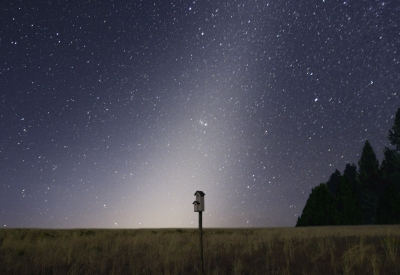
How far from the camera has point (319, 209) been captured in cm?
3297

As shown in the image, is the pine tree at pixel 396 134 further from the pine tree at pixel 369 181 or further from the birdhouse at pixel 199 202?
the birdhouse at pixel 199 202

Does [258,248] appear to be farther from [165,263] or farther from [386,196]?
[386,196]

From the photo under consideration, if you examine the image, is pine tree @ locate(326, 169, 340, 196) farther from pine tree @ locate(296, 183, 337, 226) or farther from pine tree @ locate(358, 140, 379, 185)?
pine tree @ locate(296, 183, 337, 226)

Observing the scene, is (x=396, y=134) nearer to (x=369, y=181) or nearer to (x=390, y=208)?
(x=369, y=181)

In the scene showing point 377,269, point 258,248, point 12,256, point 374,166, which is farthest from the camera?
point 374,166

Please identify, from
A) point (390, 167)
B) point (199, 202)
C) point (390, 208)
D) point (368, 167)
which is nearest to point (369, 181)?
point (368, 167)

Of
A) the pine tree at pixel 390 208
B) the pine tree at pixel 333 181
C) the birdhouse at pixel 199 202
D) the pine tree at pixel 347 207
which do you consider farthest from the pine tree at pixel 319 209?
the birdhouse at pixel 199 202

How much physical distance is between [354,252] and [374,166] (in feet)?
125

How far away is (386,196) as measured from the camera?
33.3 m

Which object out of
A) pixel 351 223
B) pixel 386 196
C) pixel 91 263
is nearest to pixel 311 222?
pixel 351 223

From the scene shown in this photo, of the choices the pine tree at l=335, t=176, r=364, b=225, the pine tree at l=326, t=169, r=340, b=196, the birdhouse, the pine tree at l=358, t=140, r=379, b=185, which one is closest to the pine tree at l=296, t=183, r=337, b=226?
the pine tree at l=335, t=176, r=364, b=225

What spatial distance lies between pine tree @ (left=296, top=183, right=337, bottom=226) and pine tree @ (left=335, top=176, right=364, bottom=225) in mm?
941

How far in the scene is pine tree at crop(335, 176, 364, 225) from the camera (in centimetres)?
3319

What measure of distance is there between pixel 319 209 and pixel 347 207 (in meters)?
2.88
